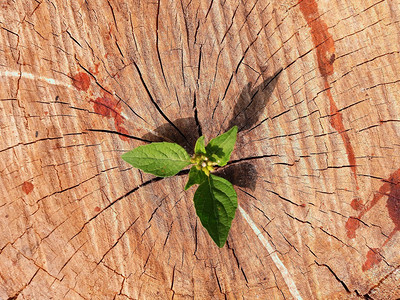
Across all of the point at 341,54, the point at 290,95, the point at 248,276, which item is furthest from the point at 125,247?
the point at 341,54

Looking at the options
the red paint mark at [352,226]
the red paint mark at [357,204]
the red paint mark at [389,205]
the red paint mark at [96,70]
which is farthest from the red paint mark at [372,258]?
the red paint mark at [96,70]

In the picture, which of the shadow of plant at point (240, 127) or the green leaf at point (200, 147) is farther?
the shadow of plant at point (240, 127)

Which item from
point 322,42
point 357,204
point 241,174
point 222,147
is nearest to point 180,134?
point 222,147

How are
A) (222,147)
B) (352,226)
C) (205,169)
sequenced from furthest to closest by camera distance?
(352,226) → (205,169) → (222,147)

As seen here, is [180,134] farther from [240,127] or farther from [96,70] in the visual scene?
[96,70]

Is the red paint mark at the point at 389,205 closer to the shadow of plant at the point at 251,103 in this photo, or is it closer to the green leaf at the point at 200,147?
the shadow of plant at the point at 251,103

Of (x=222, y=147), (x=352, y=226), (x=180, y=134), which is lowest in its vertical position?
(x=352, y=226)

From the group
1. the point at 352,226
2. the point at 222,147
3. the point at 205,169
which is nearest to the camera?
the point at 222,147

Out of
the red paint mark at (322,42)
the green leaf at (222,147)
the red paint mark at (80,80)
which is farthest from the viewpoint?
the red paint mark at (80,80)
